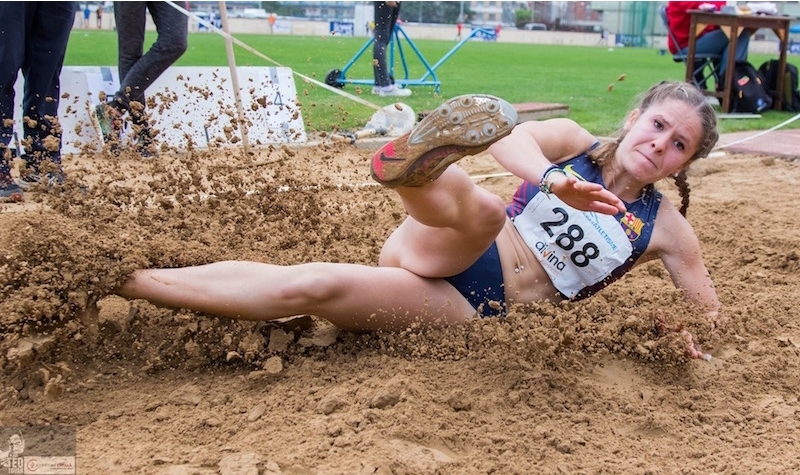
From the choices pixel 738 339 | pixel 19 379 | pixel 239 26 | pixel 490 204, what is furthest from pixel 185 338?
pixel 239 26

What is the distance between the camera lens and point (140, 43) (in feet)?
17.8

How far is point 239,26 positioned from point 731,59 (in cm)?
3090

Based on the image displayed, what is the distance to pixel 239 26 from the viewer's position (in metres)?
36.8

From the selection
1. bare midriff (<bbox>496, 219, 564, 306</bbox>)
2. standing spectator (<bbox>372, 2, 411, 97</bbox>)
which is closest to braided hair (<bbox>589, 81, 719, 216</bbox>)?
bare midriff (<bbox>496, 219, 564, 306</bbox>)

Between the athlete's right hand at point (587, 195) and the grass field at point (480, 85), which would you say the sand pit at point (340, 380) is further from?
the grass field at point (480, 85)

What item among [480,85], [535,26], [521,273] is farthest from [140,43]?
[535,26]

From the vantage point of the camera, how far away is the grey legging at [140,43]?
519 centimetres

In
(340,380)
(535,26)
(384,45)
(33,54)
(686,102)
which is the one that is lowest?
(340,380)

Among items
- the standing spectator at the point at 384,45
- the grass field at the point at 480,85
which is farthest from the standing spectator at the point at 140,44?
the standing spectator at the point at 384,45

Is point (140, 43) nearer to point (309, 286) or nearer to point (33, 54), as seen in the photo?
point (33, 54)

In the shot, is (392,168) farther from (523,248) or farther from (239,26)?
(239,26)

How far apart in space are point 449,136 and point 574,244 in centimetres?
70

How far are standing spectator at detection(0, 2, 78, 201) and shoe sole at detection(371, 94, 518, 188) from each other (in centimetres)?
256

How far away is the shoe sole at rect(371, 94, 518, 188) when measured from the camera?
1.94m
